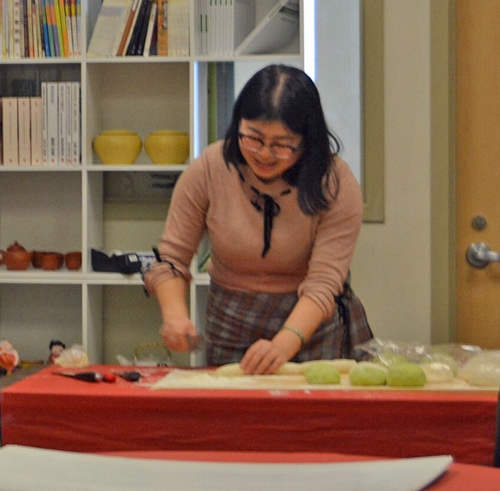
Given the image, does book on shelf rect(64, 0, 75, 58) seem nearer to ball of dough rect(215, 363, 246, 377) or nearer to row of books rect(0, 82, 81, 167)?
row of books rect(0, 82, 81, 167)

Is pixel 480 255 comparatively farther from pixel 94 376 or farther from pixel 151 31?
pixel 94 376

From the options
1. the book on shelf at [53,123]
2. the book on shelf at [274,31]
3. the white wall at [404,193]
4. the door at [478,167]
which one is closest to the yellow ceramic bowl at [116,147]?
the book on shelf at [53,123]

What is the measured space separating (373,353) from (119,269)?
1770 millimetres

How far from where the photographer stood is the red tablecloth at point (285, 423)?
1.06 m

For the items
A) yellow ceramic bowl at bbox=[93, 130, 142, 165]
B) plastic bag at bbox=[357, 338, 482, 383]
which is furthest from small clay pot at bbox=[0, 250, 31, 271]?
plastic bag at bbox=[357, 338, 482, 383]

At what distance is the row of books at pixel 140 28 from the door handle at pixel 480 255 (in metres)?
1.32

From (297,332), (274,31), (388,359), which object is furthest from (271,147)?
(274,31)

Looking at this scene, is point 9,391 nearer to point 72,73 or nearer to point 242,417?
point 242,417

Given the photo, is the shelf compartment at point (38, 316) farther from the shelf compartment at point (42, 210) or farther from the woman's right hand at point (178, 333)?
the woman's right hand at point (178, 333)

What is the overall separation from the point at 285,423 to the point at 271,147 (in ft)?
2.05

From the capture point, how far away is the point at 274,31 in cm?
298

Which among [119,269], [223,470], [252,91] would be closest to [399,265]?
[119,269]

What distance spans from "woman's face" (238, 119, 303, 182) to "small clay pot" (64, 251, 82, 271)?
1731 millimetres

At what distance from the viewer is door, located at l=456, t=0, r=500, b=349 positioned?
2596 millimetres
